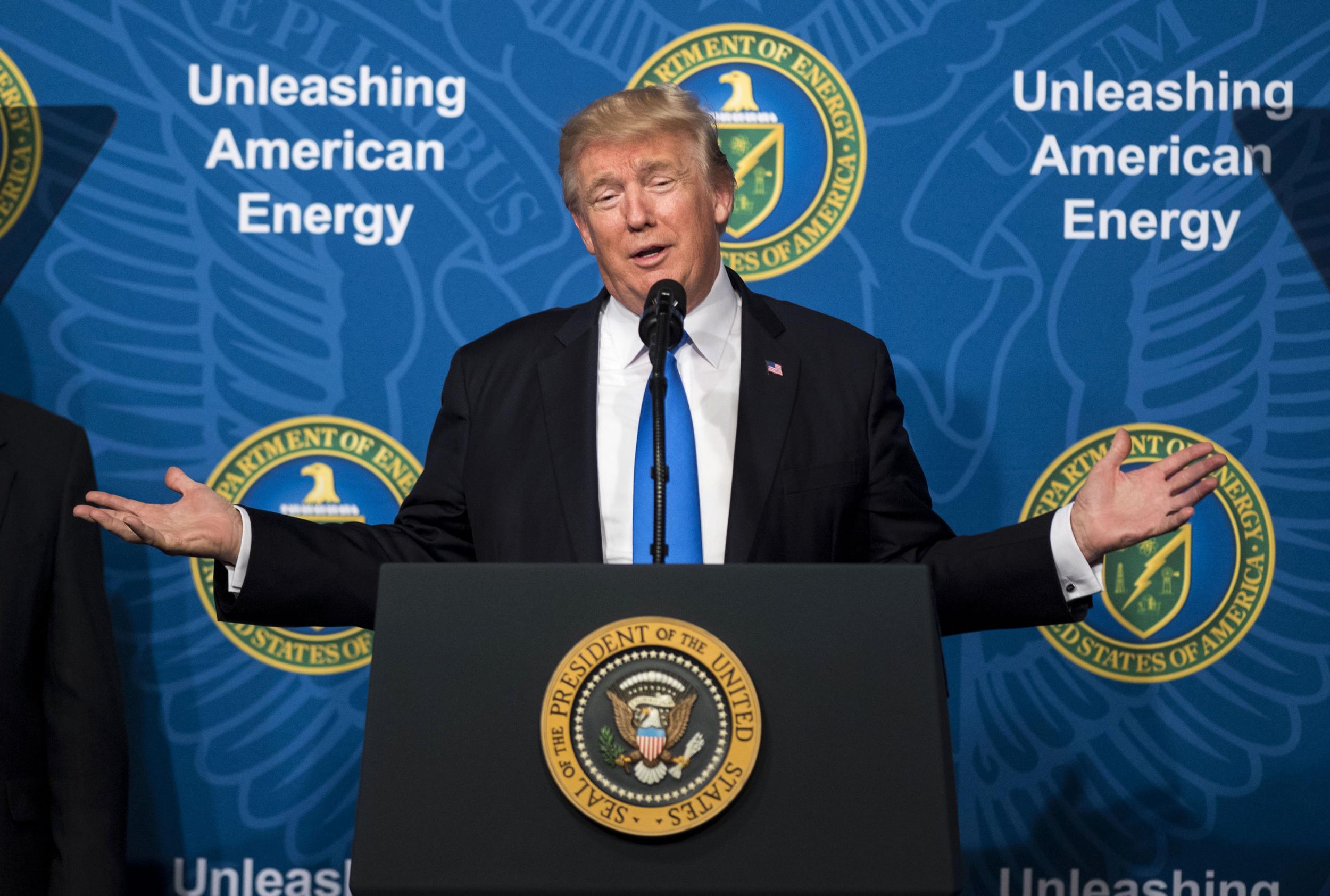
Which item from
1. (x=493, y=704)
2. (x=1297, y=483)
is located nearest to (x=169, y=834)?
(x=493, y=704)

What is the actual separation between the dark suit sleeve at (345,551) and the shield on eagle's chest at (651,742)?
58 cm

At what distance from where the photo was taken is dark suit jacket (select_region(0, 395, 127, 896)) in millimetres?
2182

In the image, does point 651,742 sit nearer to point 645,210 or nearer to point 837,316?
point 645,210

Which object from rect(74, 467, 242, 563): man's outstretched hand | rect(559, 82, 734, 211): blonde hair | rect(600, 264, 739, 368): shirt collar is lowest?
rect(74, 467, 242, 563): man's outstretched hand

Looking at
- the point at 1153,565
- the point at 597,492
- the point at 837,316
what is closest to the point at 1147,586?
the point at 1153,565

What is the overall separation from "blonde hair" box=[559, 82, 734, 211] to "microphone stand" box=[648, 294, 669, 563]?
0.66m

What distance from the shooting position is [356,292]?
2.64 meters

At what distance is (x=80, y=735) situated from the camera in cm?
223

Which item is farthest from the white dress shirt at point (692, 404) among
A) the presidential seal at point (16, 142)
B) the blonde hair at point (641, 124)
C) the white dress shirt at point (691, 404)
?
the presidential seal at point (16, 142)

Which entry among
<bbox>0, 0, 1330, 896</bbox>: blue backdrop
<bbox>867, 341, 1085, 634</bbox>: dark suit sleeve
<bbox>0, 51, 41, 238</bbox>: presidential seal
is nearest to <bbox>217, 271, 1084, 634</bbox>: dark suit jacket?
<bbox>867, 341, 1085, 634</bbox>: dark suit sleeve

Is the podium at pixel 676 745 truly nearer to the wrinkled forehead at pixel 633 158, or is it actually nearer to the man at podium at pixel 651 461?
the man at podium at pixel 651 461

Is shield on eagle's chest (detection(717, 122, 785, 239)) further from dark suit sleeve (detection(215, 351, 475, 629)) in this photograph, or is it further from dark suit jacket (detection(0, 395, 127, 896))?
dark suit jacket (detection(0, 395, 127, 896))

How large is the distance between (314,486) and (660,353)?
1.47 metres

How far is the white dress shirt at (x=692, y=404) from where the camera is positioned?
1.85m
